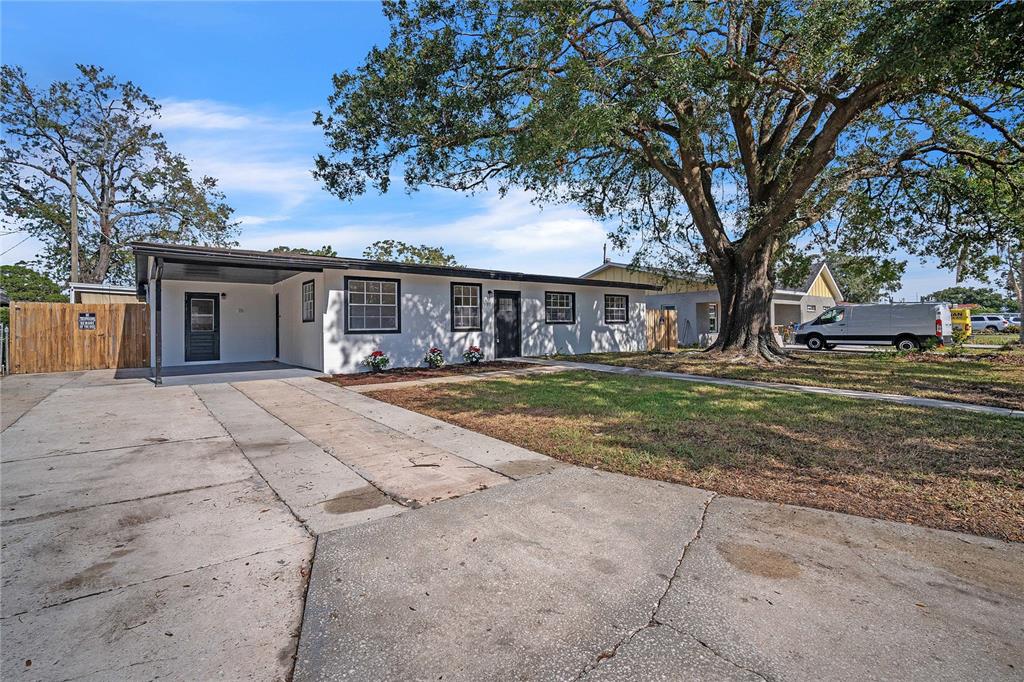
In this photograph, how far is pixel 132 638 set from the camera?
2.07 meters

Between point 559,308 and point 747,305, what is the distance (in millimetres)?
5947

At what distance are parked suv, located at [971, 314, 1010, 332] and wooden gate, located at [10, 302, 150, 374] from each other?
167 feet

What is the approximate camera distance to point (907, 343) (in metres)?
19.0

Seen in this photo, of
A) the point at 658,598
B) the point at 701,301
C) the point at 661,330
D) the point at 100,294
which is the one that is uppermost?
the point at 701,301

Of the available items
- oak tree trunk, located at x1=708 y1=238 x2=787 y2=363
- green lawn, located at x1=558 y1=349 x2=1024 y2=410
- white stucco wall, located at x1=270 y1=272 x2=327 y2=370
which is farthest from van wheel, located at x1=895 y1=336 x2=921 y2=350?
white stucco wall, located at x1=270 y1=272 x2=327 y2=370

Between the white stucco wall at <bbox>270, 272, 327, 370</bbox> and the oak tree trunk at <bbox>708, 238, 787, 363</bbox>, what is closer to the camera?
the white stucco wall at <bbox>270, 272, 327, 370</bbox>

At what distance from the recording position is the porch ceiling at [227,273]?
35.7ft

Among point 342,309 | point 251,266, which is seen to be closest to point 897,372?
point 342,309

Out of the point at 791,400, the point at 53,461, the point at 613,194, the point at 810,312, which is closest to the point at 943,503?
the point at 791,400

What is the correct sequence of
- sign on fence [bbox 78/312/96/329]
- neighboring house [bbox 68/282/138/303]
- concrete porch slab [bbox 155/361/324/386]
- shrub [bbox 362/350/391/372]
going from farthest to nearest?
neighboring house [bbox 68/282/138/303]
sign on fence [bbox 78/312/96/329]
shrub [bbox 362/350/391/372]
concrete porch slab [bbox 155/361/324/386]

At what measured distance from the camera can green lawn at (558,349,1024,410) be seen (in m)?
8.54

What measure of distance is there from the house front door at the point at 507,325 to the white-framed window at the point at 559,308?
1312 millimetres

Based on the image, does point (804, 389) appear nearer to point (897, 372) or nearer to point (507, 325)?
point (897, 372)

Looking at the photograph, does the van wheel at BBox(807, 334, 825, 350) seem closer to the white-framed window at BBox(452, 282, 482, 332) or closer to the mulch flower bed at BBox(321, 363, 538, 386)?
the mulch flower bed at BBox(321, 363, 538, 386)
